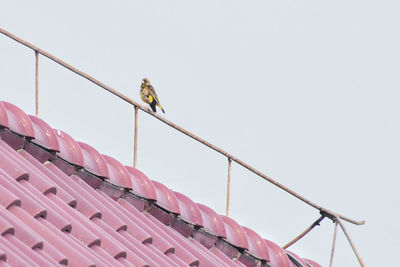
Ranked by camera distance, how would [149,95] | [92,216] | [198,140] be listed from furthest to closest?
[149,95] → [198,140] → [92,216]

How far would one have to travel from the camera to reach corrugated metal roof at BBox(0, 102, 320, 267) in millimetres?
8453

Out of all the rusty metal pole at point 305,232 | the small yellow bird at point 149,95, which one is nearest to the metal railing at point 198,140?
the rusty metal pole at point 305,232

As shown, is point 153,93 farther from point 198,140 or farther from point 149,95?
point 198,140

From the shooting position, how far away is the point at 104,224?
32.6ft

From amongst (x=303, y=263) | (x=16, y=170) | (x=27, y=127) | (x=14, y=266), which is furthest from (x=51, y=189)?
(x=303, y=263)

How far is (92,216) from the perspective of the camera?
9898 millimetres

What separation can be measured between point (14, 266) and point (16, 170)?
1.96 meters

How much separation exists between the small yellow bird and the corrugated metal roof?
753 centimetres

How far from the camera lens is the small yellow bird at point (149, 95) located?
2041 cm

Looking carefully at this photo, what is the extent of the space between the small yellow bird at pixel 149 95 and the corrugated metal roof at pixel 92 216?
7.53 metres

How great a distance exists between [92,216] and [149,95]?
35.1 feet

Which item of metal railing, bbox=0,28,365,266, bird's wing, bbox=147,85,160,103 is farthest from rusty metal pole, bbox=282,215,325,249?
bird's wing, bbox=147,85,160,103

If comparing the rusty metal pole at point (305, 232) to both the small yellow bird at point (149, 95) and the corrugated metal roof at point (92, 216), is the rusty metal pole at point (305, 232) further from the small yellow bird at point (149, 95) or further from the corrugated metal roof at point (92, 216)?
the small yellow bird at point (149, 95)

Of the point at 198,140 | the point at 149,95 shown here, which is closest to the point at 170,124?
the point at 198,140
